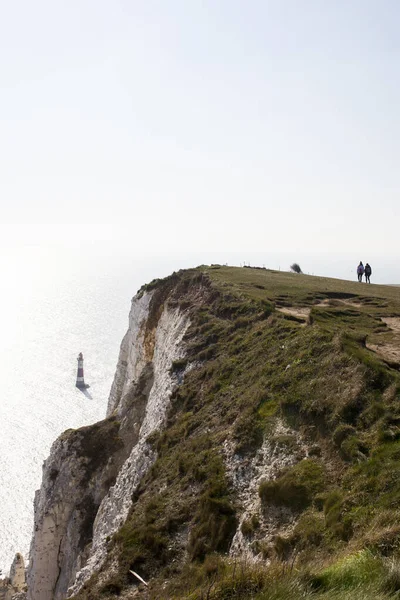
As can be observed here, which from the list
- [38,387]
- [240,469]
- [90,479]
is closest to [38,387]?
[38,387]

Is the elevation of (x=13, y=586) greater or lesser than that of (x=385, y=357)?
lesser

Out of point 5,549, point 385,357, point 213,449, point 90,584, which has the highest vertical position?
point 385,357

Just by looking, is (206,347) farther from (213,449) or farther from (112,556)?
(112,556)

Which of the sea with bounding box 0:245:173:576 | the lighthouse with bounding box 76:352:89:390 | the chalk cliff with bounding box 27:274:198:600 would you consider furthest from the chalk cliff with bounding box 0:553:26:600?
the lighthouse with bounding box 76:352:89:390

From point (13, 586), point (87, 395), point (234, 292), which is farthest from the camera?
point (87, 395)

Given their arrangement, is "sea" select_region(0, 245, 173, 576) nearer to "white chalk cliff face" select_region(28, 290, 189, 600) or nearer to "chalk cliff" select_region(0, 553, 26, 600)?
"chalk cliff" select_region(0, 553, 26, 600)

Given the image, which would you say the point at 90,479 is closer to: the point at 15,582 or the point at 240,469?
the point at 240,469

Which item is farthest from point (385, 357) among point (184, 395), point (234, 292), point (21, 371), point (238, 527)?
point (21, 371)
